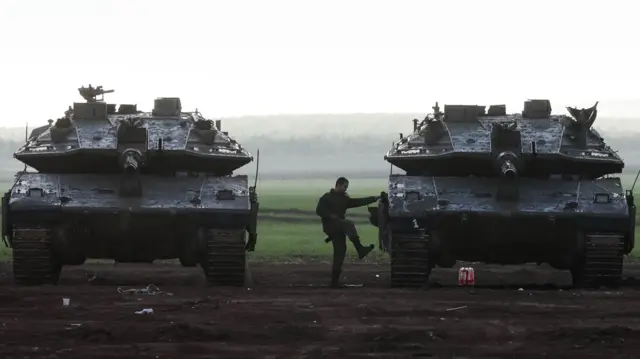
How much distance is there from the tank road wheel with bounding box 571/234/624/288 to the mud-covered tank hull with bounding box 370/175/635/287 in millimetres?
14

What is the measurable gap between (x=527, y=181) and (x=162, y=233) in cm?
548

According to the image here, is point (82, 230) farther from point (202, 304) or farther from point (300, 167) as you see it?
point (300, 167)

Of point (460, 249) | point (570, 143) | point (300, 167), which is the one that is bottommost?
point (300, 167)

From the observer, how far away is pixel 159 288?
18.6m

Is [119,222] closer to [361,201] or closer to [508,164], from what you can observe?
[361,201]

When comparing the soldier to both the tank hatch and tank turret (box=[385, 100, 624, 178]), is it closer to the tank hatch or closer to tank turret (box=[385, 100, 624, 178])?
tank turret (box=[385, 100, 624, 178])

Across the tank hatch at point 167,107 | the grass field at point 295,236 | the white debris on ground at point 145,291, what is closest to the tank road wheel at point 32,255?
the white debris on ground at point 145,291

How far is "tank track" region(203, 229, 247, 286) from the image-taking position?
19.3 meters

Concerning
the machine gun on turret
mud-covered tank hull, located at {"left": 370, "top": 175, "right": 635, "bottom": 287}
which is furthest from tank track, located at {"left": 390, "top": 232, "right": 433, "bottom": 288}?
the machine gun on turret

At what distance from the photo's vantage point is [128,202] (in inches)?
767

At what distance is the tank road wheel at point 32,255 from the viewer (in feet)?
62.5

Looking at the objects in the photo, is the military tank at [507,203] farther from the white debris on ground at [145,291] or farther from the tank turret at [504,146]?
the white debris on ground at [145,291]

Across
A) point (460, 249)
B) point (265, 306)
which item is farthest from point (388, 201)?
point (265, 306)

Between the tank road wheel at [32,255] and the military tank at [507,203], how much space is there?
4.85 meters
